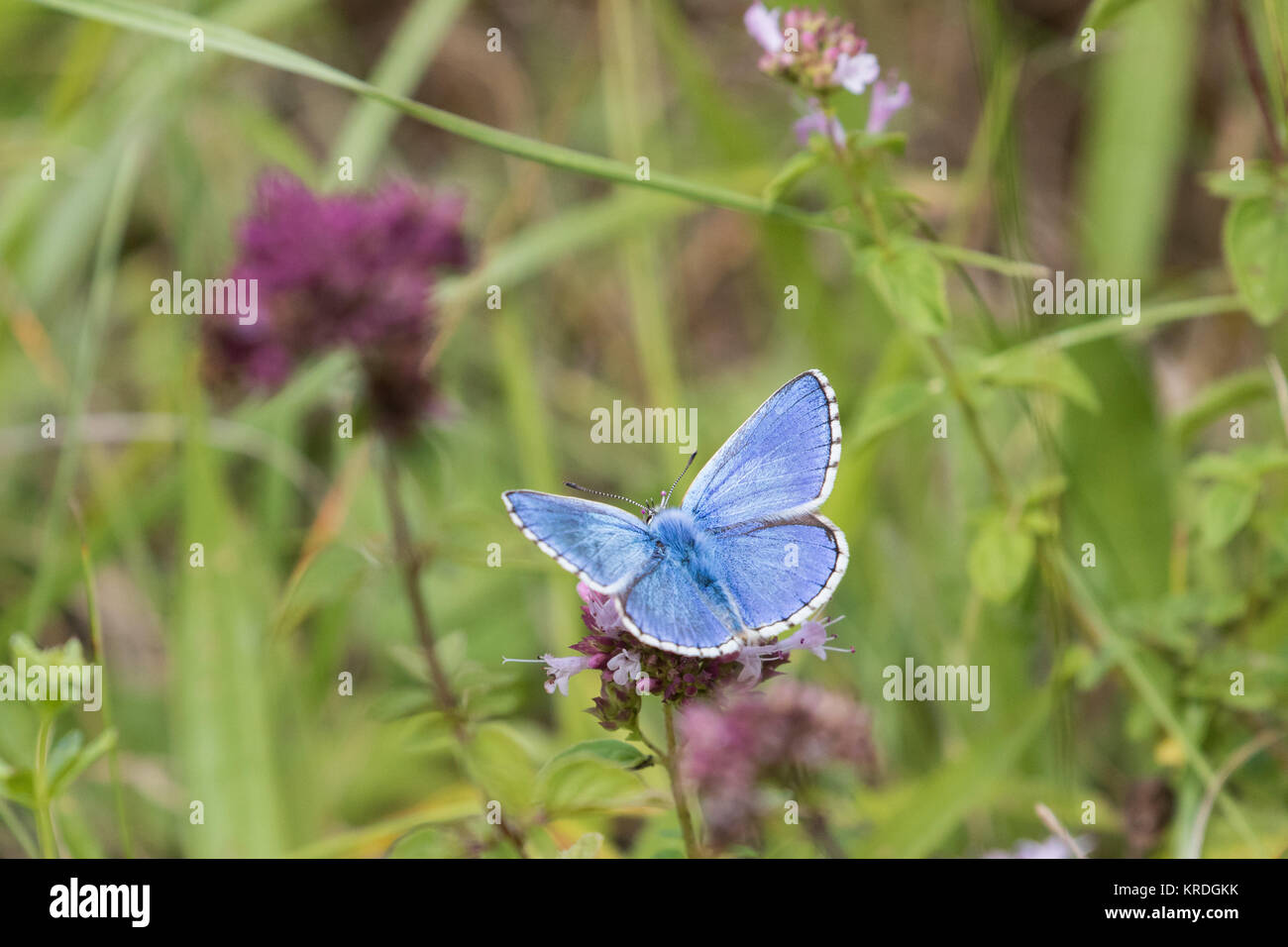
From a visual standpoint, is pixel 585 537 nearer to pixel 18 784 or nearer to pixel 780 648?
pixel 780 648

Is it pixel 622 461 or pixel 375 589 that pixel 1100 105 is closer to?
pixel 622 461

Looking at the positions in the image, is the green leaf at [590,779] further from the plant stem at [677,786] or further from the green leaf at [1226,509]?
the green leaf at [1226,509]

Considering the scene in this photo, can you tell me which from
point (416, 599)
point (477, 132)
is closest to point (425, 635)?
point (416, 599)

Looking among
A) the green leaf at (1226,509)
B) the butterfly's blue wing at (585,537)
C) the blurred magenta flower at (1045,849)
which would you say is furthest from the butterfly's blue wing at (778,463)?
the blurred magenta flower at (1045,849)

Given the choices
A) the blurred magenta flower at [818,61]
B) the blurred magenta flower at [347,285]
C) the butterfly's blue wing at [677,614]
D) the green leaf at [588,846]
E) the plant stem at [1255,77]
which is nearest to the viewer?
the butterfly's blue wing at [677,614]

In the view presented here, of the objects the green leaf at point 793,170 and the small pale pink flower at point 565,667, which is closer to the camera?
the small pale pink flower at point 565,667
